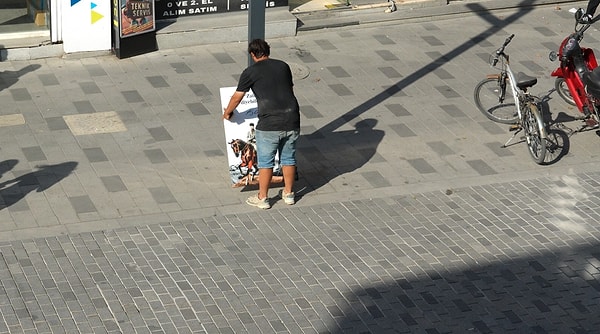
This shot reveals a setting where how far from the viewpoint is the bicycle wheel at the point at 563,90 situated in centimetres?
1428

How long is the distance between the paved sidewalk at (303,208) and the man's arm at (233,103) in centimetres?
88

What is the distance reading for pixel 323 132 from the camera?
13234 millimetres

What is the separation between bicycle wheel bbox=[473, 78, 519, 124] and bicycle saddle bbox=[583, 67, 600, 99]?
39.7 inches

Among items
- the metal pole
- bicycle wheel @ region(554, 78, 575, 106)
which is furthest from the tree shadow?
bicycle wheel @ region(554, 78, 575, 106)

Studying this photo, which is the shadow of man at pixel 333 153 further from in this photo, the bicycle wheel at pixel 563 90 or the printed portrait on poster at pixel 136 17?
the printed portrait on poster at pixel 136 17

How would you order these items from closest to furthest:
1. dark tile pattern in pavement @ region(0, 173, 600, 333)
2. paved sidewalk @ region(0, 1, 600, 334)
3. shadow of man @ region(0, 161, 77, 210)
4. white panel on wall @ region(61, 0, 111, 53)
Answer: dark tile pattern in pavement @ region(0, 173, 600, 333) < paved sidewalk @ region(0, 1, 600, 334) < shadow of man @ region(0, 161, 77, 210) < white panel on wall @ region(61, 0, 111, 53)

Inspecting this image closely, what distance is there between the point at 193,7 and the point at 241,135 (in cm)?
482

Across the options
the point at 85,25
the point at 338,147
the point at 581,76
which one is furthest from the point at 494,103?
the point at 85,25

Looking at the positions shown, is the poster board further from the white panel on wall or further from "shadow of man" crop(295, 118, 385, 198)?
the white panel on wall

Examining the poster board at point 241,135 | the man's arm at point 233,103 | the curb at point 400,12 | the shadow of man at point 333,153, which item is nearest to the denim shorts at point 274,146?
the poster board at point 241,135

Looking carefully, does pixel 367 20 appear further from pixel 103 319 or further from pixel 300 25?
pixel 103 319

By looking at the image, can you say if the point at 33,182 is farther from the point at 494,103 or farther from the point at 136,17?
the point at 494,103

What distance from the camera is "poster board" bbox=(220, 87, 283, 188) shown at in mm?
11477

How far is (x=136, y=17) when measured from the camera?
15062 millimetres
